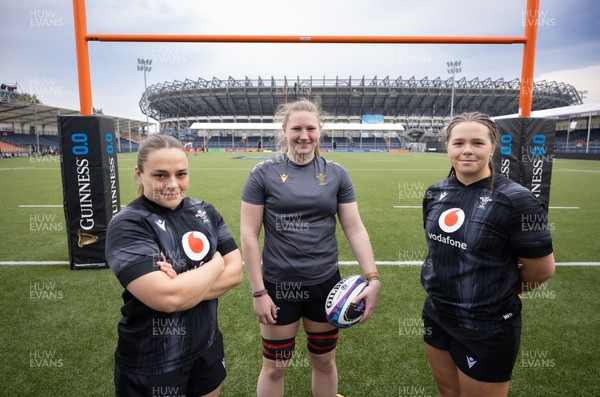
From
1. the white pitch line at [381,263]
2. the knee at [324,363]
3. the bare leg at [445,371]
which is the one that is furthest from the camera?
the white pitch line at [381,263]

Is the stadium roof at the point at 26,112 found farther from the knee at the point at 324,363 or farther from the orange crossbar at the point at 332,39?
the knee at the point at 324,363

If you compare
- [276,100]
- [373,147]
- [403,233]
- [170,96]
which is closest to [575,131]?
[373,147]

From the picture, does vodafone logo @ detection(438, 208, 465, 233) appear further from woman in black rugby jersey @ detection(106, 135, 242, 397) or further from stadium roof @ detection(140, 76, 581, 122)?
stadium roof @ detection(140, 76, 581, 122)

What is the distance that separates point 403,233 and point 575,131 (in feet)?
214

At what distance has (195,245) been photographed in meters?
1.81

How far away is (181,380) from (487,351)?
1630 mm

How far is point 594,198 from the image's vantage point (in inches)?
433

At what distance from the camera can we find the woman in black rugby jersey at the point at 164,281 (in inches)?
60.6

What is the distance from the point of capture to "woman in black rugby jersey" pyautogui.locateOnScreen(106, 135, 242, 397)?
1538 mm

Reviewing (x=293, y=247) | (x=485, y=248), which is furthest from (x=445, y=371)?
(x=293, y=247)

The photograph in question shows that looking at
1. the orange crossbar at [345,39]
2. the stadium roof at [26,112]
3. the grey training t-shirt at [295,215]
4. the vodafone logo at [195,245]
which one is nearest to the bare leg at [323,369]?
the grey training t-shirt at [295,215]

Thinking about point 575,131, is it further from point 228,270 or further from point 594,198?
point 228,270

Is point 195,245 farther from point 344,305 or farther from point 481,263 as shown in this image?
point 481,263

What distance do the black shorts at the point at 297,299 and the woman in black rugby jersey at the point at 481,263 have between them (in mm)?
718
